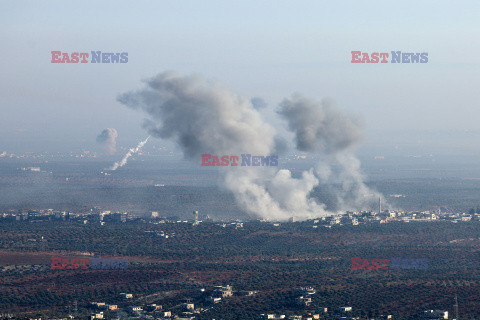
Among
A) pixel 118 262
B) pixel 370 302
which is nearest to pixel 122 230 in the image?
pixel 118 262

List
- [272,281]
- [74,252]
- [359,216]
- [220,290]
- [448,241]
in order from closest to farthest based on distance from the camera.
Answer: [220,290] → [272,281] → [74,252] → [448,241] → [359,216]

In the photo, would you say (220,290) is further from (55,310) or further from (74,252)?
(74,252)

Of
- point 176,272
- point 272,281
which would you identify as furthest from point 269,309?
point 176,272

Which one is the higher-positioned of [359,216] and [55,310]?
[359,216]

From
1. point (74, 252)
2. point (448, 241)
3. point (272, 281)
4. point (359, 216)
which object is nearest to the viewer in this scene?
point (272, 281)

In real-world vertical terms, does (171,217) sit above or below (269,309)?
above

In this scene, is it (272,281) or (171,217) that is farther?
(171,217)

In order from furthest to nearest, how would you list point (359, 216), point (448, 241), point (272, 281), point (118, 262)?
point (359, 216)
point (448, 241)
point (118, 262)
point (272, 281)

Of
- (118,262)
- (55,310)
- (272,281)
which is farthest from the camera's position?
(118,262)

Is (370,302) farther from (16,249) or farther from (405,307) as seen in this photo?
(16,249)
